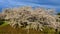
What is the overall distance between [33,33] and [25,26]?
18 cm

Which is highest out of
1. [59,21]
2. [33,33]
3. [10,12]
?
[10,12]

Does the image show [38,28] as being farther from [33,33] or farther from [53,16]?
[53,16]

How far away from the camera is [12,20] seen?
293 cm

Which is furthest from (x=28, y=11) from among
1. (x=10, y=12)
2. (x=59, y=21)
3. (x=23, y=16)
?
(x=59, y=21)

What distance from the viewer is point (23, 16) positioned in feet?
9.77

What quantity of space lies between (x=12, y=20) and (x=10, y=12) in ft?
0.46

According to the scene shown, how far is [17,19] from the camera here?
2941 millimetres

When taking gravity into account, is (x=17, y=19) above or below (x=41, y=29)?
above

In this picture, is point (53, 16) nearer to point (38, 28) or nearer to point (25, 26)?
point (38, 28)

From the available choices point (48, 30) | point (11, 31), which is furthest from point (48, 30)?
point (11, 31)

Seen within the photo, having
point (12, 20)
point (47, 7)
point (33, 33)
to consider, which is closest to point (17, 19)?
point (12, 20)

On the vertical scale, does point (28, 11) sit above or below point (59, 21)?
above

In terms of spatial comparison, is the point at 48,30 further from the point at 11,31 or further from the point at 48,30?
the point at 11,31

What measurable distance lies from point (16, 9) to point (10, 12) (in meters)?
0.12
